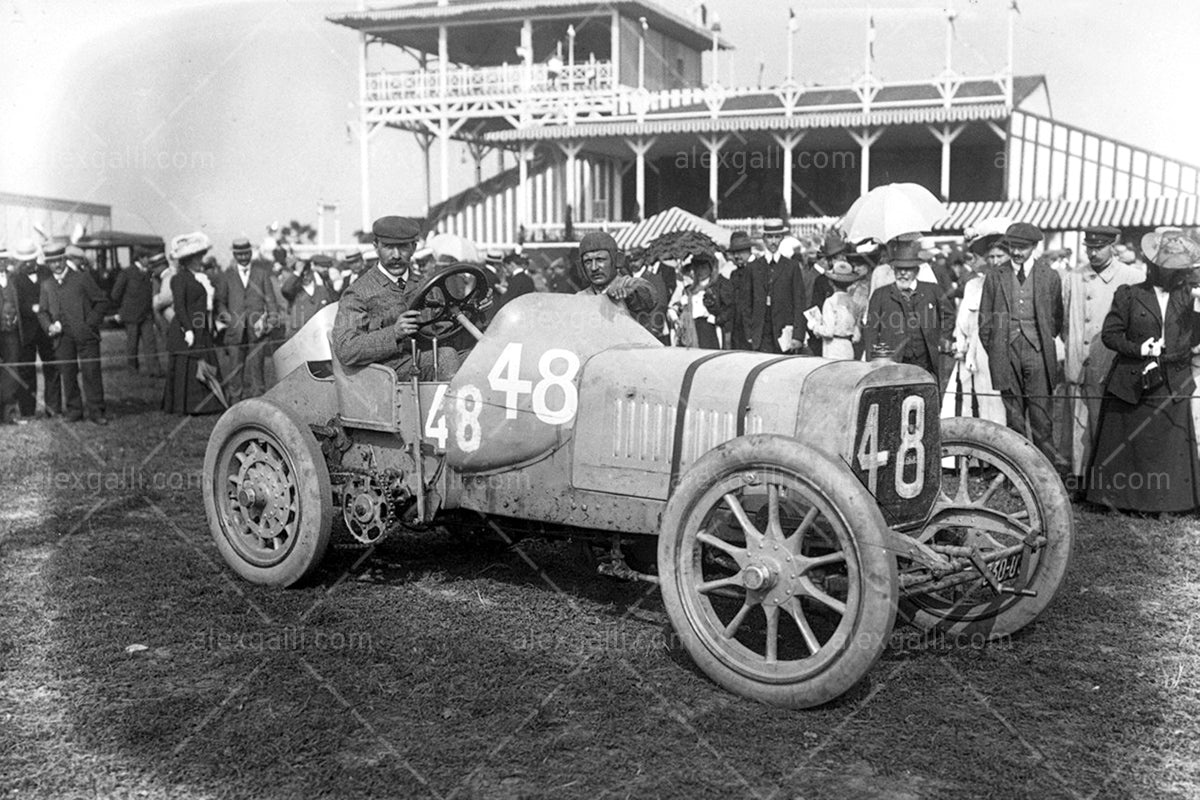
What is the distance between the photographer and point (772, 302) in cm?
1262

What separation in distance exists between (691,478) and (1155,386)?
16.2ft

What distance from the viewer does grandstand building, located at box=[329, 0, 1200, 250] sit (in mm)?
32156

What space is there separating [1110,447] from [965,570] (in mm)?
3946

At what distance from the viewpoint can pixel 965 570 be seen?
468 cm

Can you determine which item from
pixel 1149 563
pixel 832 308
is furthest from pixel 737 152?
pixel 1149 563

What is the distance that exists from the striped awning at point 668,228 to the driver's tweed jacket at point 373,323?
15.2 metres

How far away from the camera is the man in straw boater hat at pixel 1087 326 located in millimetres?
Answer: 8914

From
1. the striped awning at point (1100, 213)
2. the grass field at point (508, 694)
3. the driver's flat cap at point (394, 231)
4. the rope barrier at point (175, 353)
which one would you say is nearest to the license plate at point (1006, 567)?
the grass field at point (508, 694)

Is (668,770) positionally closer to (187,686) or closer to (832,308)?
(187,686)

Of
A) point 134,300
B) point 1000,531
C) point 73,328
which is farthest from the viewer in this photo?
point 134,300

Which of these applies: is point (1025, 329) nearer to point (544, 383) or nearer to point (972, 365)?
point (972, 365)

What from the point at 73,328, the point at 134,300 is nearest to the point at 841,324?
the point at 73,328

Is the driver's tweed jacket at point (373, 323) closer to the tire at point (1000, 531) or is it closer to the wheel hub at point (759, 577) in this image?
the wheel hub at point (759, 577)

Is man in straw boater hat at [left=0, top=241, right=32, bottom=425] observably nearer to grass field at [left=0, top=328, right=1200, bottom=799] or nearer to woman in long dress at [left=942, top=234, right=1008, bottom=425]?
grass field at [left=0, top=328, right=1200, bottom=799]
